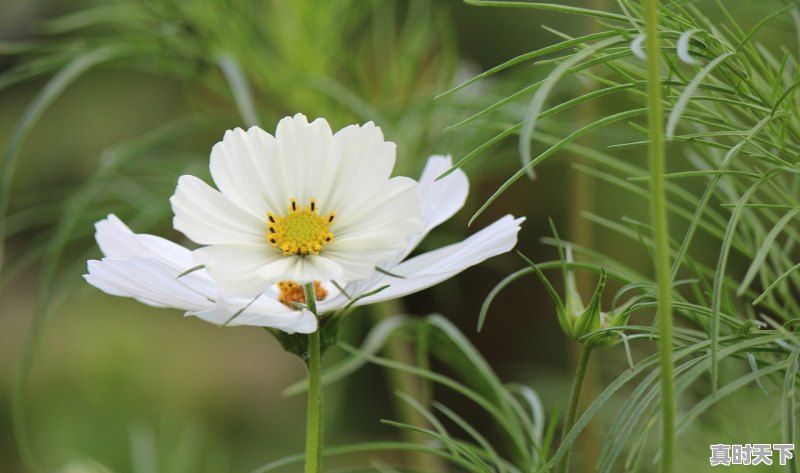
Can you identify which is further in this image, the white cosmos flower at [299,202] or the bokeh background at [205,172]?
the bokeh background at [205,172]

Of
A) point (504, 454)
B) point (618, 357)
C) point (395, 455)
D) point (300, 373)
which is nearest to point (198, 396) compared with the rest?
point (300, 373)

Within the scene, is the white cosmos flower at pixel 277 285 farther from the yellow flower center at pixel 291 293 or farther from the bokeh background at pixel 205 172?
the bokeh background at pixel 205 172

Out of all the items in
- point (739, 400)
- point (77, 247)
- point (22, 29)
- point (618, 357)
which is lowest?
point (739, 400)

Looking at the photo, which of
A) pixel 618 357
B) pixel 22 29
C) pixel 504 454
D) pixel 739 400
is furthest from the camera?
pixel 22 29

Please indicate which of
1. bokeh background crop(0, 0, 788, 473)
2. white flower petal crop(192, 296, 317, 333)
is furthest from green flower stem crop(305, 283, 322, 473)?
bokeh background crop(0, 0, 788, 473)

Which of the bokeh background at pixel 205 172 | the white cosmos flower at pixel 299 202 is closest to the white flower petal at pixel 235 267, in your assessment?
the white cosmos flower at pixel 299 202

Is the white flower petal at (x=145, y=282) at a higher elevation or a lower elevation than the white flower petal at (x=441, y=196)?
lower

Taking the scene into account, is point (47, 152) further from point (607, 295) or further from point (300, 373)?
point (607, 295)
